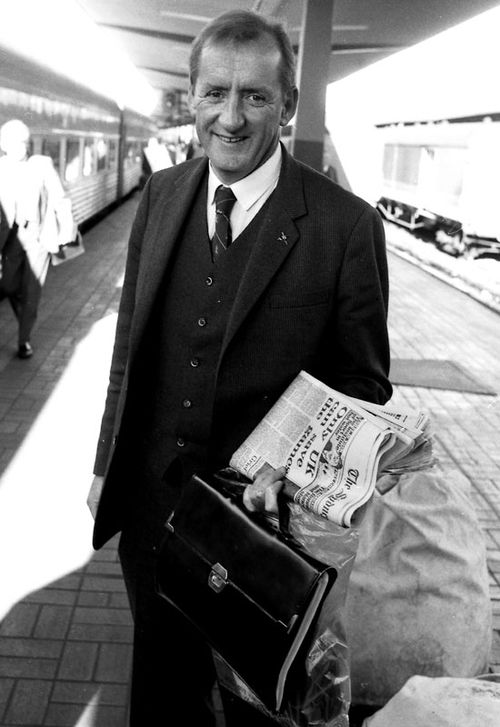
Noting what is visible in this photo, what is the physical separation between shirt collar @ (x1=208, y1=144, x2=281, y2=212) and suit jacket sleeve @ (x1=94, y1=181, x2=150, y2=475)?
1.17 ft

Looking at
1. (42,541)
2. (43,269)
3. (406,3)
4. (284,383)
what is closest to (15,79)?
(43,269)

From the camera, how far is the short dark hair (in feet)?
5.64

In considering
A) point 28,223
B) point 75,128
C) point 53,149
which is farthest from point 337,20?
point 28,223

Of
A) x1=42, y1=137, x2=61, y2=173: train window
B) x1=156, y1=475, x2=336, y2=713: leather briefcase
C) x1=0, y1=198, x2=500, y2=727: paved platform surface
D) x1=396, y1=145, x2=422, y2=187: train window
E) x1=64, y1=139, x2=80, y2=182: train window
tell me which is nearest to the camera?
x1=156, y1=475, x2=336, y2=713: leather briefcase

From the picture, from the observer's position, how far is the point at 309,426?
1.73 m

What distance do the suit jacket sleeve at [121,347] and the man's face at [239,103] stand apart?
39cm

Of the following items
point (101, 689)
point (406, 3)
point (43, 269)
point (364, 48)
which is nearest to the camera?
point (101, 689)

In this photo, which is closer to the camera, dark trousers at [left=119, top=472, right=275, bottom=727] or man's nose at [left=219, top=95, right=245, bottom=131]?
man's nose at [left=219, top=95, right=245, bottom=131]

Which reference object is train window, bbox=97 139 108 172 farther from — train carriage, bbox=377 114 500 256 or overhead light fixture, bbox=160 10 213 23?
train carriage, bbox=377 114 500 256

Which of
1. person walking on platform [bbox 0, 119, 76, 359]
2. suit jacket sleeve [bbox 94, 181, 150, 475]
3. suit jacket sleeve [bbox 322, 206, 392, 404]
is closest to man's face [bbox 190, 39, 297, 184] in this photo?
suit jacket sleeve [bbox 322, 206, 392, 404]

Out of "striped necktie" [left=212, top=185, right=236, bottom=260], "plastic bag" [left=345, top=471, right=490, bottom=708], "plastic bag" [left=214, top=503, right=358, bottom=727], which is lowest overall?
"plastic bag" [left=345, top=471, right=490, bottom=708]

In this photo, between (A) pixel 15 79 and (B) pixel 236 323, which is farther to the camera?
(A) pixel 15 79

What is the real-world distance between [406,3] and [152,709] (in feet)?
→ 29.9

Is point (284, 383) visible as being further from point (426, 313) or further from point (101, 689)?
point (426, 313)
